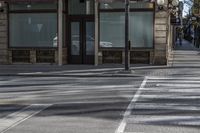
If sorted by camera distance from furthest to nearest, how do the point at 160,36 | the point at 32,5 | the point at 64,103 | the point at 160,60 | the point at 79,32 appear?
the point at 79,32
the point at 32,5
the point at 160,60
the point at 160,36
the point at 64,103

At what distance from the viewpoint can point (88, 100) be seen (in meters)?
13.8

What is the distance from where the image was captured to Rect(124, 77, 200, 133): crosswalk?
988cm

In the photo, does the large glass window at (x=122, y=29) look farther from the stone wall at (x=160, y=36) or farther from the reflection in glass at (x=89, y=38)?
the reflection in glass at (x=89, y=38)

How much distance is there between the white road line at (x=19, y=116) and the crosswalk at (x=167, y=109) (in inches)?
82.8

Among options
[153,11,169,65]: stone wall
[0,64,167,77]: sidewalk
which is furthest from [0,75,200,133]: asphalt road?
[153,11,169,65]: stone wall

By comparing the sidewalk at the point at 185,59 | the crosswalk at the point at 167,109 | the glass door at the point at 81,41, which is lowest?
the crosswalk at the point at 167,109

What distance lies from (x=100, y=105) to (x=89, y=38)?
15.0 meters

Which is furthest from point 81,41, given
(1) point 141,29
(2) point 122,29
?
(1) point 141,29

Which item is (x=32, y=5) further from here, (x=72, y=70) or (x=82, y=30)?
(x=72, y=70)

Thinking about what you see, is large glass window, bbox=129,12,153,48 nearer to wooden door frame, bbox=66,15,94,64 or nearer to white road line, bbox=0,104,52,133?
wooden door frame, bbox=66,15,94,64

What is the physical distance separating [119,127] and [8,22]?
18613 mm

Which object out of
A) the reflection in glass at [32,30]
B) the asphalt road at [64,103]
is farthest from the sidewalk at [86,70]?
the asphalt road at [64,103]

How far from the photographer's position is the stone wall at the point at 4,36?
89.7 feet

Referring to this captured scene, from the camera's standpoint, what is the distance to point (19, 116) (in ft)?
36.6
